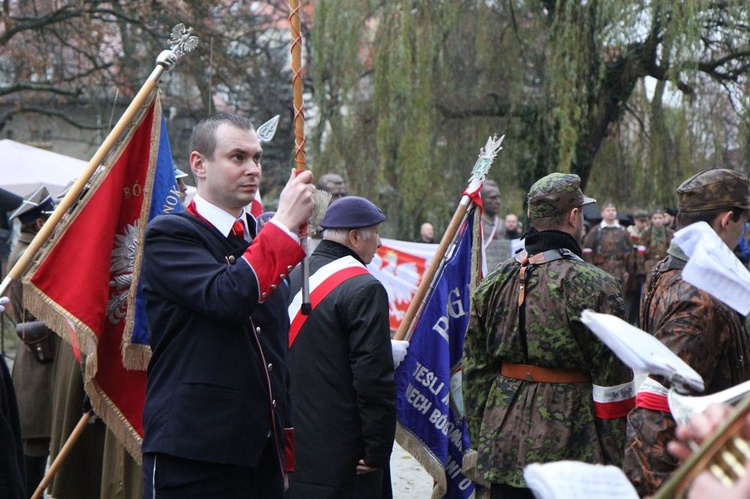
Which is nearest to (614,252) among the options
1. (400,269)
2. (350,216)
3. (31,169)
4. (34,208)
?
(400,269)

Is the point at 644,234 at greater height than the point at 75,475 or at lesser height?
greater

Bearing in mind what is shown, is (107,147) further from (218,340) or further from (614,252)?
(614,252)

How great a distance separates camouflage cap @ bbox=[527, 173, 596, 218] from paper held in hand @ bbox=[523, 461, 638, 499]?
9.39 feet

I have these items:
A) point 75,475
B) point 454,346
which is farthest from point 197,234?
point 75,475

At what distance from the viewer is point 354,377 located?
4.66m

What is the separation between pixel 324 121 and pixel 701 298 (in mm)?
13980

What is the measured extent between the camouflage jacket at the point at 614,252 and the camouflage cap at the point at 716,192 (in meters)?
12.5

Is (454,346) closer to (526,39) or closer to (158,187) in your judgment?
(158,187)

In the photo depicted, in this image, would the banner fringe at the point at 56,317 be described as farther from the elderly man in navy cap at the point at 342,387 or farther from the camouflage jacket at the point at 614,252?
the camouflage jacket at the point at 614,252

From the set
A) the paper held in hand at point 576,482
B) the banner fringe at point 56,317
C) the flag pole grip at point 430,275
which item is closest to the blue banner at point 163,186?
the banner fringe at point 56,317

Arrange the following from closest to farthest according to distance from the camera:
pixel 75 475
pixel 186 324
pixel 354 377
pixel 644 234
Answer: pixel 186 324 < pixel 354 377 < pixel 75 475 < pixel 644 234

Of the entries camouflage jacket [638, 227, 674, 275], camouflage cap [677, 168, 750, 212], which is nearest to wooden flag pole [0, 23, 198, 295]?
camouflage cap [677, 168, 750, 212]

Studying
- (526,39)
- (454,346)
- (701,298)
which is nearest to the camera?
(701,298)

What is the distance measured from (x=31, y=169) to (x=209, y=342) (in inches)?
278
